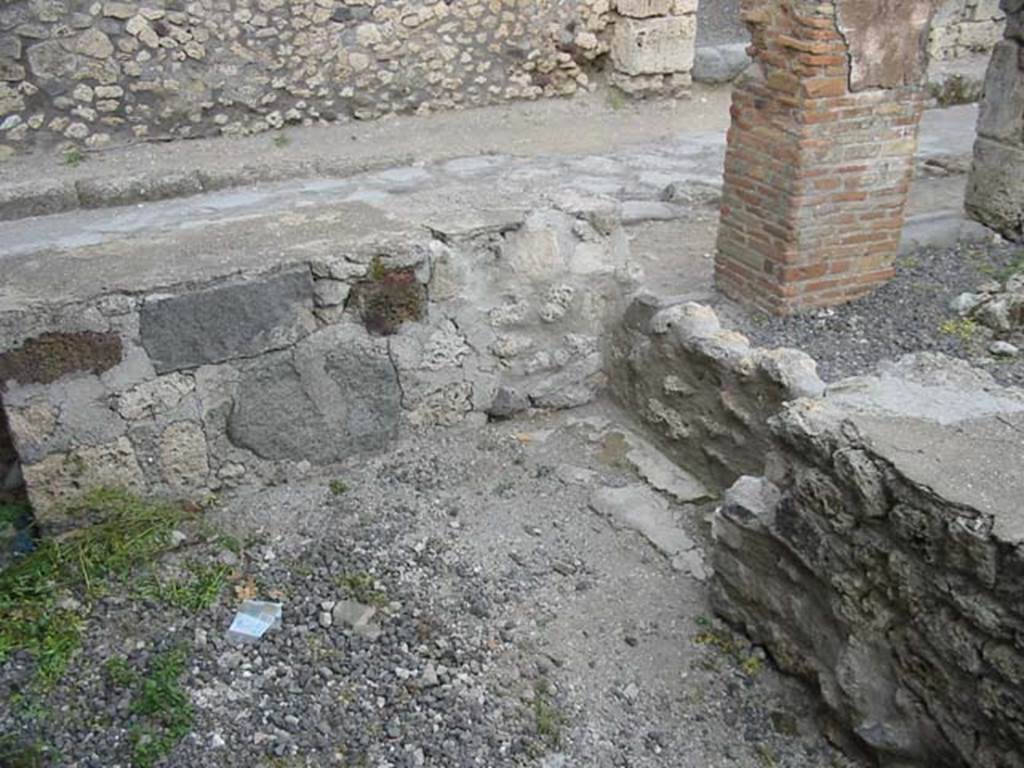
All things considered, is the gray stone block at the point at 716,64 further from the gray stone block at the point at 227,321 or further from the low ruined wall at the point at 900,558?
the low ruined wall at the point at 900,558

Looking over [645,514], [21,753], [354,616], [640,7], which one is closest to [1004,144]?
[645,514]

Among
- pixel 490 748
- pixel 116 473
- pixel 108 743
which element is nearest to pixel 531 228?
pixel 116 473

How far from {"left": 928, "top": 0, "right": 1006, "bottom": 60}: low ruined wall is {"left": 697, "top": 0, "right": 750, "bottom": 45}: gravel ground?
5.61ft

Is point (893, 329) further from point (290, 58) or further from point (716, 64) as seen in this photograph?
point (716, 64)

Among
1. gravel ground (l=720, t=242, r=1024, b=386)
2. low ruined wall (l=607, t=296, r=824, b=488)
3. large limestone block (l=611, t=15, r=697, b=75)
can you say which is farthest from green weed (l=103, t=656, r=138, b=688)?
large limestone block (l=611, t=15, r=697, b=75)

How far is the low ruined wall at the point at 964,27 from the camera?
9953mm

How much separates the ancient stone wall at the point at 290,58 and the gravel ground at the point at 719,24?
74.8 inches

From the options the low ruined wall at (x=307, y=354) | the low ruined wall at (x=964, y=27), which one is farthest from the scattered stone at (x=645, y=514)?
the low ruined wall at (x=964, y=27)

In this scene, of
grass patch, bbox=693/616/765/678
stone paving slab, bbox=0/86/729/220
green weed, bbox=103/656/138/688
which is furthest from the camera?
stone paving slab, bbox=0/86/729/220

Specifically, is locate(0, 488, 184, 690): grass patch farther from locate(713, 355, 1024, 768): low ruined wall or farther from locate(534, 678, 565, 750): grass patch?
locate(713, 355, 1024, 768): low ruined wall

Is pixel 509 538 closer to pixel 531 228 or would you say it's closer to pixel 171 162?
pixel 531 228

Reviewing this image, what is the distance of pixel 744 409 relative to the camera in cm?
406

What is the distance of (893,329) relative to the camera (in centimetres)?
466

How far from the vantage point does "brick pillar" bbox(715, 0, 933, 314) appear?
4301 mm
